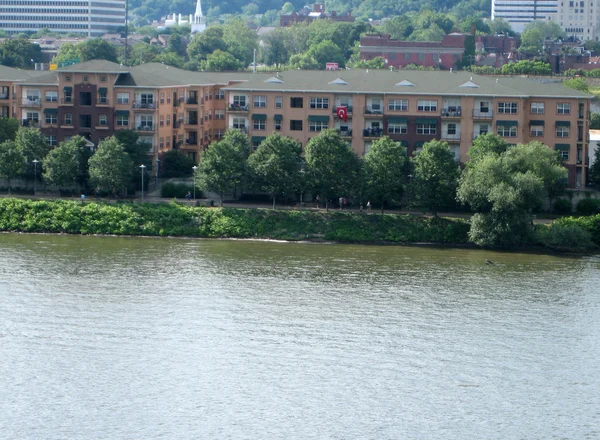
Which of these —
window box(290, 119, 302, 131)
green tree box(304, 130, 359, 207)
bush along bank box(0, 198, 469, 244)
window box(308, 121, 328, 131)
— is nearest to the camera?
bush along bank box(0, 198, 469, 244)

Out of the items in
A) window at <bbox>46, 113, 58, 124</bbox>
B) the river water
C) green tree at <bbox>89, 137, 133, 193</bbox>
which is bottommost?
the river water

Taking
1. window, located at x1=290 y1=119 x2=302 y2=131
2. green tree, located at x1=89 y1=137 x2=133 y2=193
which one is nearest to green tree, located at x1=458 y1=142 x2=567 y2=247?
window, located at x1=290 y1=119 x2=302 y2=131

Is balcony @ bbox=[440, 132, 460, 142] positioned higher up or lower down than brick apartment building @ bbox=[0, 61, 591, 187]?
lower down

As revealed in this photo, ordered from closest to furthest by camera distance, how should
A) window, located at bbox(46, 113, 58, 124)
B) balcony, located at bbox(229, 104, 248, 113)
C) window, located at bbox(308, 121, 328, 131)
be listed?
window, located at bbox(308, 121, 328, 131)
balcony, located at bbox(229, 104, 248, 113)
window, located at bbox(46, 113, 58, 124)

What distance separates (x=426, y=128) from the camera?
67062mm

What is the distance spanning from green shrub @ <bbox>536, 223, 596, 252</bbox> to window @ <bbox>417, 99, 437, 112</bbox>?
12.4 meters

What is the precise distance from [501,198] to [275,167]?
1111 centimetres

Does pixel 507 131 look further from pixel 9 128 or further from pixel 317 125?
pixel 9 128

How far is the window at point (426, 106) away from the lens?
67.1 metres

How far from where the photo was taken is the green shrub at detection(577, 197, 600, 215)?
61156 mm

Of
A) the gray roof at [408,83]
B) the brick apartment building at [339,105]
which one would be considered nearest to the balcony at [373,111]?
the brick apartment building at [339,105]

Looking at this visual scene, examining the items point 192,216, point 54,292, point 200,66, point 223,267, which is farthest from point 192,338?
point 200,66

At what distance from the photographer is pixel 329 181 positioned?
60.6 metres

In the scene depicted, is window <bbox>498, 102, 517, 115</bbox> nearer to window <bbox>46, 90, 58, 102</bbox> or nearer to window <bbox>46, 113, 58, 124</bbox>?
window <bbox>46, 113, 58, 124</bbox>
